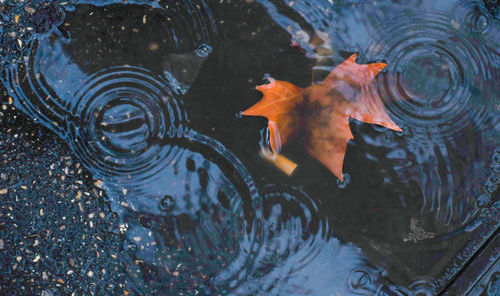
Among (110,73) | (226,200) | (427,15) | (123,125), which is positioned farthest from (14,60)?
(427,15)

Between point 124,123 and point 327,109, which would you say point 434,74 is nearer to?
point 327,109

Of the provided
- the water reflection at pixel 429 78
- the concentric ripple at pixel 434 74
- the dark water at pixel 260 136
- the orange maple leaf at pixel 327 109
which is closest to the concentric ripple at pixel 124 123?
the dark water at pixel 260 136

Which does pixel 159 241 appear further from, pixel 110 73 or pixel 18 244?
pixel 110 73

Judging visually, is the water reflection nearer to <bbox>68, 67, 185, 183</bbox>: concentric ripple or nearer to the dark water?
the dark water

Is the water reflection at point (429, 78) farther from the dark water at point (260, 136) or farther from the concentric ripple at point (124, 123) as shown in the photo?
the concentric ripple at point (124, 123)

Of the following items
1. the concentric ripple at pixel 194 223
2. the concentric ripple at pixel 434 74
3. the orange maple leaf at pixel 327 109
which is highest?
the concentric ripple at pixel 434 74
